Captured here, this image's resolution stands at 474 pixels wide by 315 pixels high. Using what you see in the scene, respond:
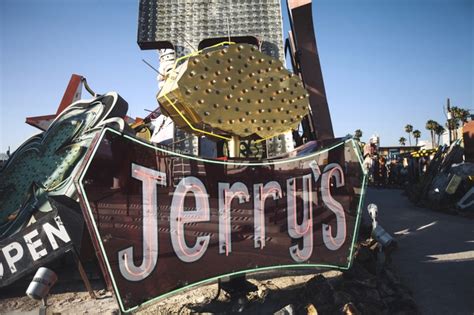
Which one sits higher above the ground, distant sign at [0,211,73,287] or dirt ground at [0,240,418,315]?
distant sign at [0,211,73,287]

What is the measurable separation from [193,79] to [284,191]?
1589 millimetres

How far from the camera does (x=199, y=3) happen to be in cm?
995

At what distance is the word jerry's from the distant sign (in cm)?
319

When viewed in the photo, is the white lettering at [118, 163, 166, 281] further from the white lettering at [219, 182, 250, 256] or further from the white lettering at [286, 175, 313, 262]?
the white lettering at [286, 175, 313, 262]

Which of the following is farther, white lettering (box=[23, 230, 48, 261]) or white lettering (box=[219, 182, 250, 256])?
white lettering (box=[23, 230, 48, 261])

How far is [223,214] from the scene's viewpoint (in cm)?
350

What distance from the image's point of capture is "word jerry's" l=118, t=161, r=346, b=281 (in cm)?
304

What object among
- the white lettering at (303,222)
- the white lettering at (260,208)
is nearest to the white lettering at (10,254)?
the white lettering at (260,208)

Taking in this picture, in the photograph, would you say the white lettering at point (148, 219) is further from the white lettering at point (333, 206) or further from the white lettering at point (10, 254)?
the white lettering at point (10, 254)

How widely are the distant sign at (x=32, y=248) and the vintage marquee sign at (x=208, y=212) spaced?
3.20 meters

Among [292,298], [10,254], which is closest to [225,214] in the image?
[292,298]

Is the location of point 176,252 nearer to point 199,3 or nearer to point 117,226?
point 117,226

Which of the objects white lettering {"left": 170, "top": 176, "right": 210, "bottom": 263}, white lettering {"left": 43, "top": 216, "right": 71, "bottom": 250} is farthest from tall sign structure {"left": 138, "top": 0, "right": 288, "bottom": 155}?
white lettering {"left": 170, "top": 176, "right": 210, "bottom": 263}

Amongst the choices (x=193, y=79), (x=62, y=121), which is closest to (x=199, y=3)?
(x=62, y=121)
